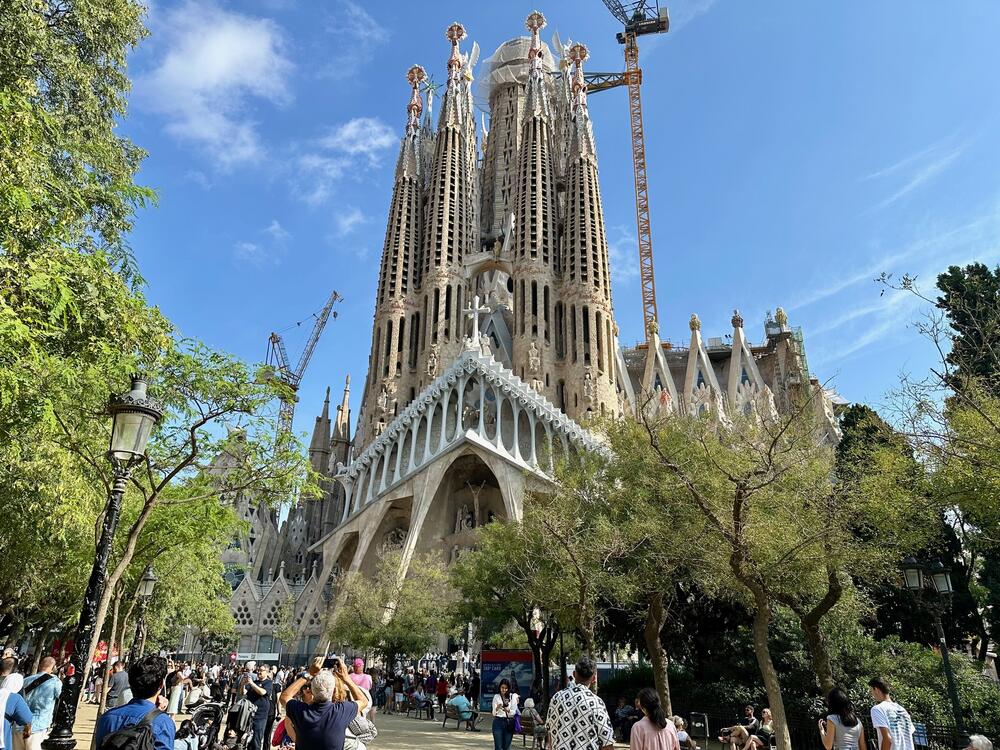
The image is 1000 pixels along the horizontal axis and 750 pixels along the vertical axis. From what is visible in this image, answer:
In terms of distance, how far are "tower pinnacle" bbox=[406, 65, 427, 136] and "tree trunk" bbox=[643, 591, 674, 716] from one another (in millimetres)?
47560

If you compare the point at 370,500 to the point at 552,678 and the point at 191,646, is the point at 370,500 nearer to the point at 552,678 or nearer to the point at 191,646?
the point at 552,678

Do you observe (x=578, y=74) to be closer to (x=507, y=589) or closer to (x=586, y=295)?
(x=586, y=295)

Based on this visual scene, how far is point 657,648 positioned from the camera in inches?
464

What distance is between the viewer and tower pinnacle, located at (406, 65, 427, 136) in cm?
5391

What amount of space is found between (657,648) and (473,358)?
2500cm

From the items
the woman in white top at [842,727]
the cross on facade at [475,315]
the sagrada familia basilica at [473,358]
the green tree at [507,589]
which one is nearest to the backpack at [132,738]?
the woman in white top at [842,727]

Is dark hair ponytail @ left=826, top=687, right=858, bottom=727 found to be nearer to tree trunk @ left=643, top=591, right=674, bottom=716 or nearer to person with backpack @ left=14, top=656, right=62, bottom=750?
tree trunk @ left=643, top=591, right=674, bottom=716

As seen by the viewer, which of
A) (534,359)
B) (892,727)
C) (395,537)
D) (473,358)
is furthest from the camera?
(534,359)

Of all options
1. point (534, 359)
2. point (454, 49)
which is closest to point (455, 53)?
point (454, 49)

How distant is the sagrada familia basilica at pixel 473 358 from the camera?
3597cm

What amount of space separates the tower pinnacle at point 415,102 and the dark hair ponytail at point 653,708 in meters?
53.5

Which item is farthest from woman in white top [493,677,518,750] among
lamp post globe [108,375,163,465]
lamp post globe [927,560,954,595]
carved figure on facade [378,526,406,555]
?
carved figure on facade [378,526,406,555]

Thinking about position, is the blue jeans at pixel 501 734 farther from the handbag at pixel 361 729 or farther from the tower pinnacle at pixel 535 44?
the tower pinnacle at pixel 535 44

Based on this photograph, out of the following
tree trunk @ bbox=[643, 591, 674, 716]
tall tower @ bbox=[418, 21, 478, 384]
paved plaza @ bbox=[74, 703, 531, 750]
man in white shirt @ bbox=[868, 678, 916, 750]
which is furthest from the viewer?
tall tower @ bbox=[418, 21, 478, 384]
